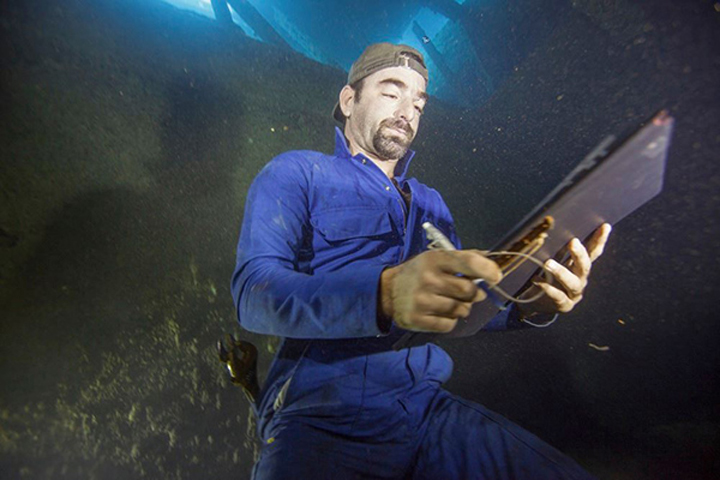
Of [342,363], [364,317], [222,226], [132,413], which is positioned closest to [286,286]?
[364,317]

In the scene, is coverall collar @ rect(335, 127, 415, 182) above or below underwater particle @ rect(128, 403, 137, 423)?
above

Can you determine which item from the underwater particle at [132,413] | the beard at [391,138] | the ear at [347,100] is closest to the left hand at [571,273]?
the beard at [391,138]

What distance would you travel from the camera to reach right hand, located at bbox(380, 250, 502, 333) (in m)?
0.75

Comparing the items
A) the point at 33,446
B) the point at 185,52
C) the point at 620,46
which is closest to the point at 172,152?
the point at 185,52

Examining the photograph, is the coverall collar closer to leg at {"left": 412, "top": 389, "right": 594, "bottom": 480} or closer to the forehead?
the forehead

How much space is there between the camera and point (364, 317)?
90cm

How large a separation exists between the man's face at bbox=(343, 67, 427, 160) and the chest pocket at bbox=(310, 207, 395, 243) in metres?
0.66

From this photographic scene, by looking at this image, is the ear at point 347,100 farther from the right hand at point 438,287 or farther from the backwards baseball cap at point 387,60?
the right hand at point 438,287

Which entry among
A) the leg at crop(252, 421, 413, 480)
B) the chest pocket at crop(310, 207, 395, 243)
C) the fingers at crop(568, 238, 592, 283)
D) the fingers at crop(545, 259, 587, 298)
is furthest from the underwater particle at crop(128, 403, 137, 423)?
the fingers at crop(568, 238, 592, 283)

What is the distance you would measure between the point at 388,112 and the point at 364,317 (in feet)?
6.13

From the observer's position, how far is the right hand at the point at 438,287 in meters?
0.75

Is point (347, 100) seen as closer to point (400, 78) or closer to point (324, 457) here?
point (400, 78)

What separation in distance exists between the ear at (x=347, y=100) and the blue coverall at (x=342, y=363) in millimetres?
857

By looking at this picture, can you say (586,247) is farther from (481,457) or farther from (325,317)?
(325,317)
